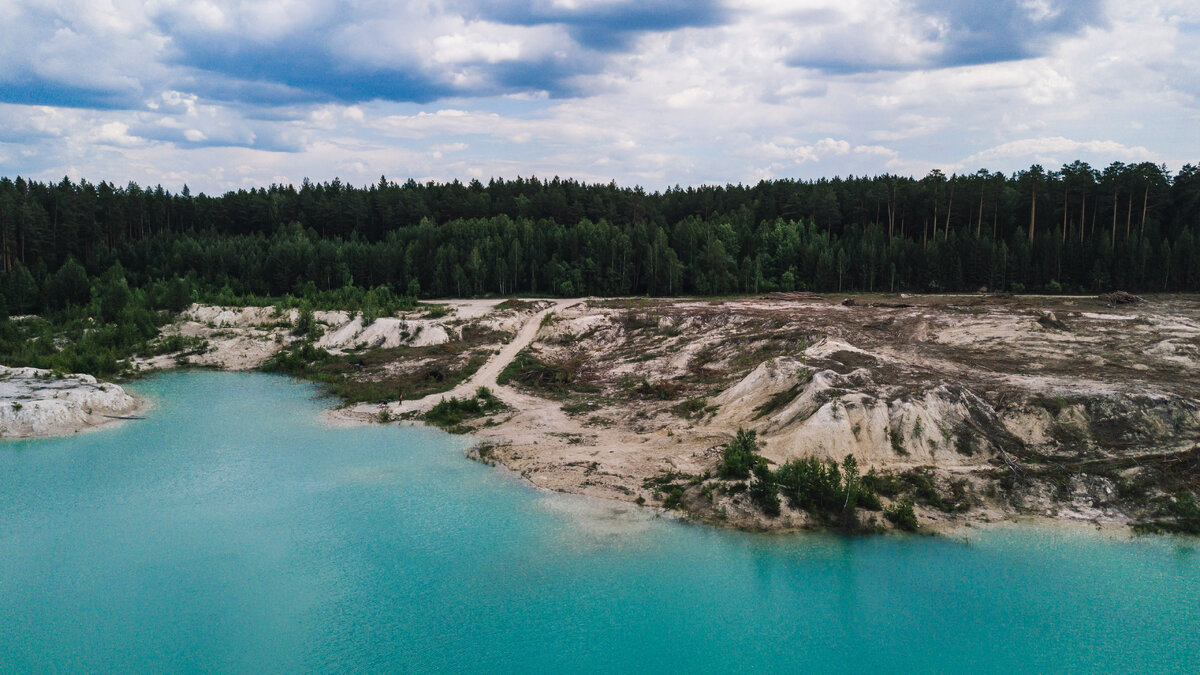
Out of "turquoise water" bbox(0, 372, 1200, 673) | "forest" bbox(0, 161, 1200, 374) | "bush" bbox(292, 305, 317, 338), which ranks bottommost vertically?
"turquoise water" bbox(0, 372, 1200, 673)

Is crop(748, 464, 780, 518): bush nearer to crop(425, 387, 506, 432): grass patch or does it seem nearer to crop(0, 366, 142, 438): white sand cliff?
crop(425, 387, 506, 432): grass patch

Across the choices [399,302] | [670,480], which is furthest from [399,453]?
[399,302]

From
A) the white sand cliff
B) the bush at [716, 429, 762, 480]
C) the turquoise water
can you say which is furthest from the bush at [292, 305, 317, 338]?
the bush at [716, 429, 762, 480]

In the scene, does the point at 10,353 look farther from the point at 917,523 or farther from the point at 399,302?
the point at 917,523

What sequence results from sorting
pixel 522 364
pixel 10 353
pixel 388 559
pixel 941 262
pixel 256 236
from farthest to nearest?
pixel 256 236 → pixel 941 262 → pixel 10 353 → pixel 522 364 → pixel 388 559

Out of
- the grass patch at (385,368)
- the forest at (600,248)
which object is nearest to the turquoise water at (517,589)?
the grass patch at (385,368)

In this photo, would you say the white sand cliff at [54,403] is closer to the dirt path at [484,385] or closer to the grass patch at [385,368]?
the grass patch at [385,368]
